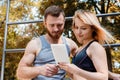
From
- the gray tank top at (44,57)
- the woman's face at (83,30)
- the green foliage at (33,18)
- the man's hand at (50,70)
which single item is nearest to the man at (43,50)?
the gray tank top at (44,57)

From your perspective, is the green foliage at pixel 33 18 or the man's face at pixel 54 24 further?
the green foliage at pixel 33 18

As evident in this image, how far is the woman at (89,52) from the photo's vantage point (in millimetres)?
1133

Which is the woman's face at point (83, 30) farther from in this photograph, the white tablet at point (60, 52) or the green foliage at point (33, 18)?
the green foliage at point (33, 18)

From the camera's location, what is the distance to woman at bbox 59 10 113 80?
1133 millimetres

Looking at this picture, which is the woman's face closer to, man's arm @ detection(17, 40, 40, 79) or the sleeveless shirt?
the sleeveless shirt

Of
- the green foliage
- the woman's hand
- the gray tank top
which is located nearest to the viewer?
the woman's hand

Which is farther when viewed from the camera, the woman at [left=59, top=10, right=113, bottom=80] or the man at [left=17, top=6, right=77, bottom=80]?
the man at [left=17, top=6, right=77, bottom=80]

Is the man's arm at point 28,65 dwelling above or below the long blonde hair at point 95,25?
below

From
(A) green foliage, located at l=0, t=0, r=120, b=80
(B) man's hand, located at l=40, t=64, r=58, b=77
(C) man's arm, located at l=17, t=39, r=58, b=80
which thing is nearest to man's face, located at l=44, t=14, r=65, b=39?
(C) man's arm, located at l=17, t=39, r=58, b=80

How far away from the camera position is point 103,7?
318cm

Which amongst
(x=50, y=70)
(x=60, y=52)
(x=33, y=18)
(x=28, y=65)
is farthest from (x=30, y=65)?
(x=33, y=18)

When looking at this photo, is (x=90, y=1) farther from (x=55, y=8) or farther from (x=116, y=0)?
(x=55, y=8)

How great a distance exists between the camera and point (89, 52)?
119 centimetres

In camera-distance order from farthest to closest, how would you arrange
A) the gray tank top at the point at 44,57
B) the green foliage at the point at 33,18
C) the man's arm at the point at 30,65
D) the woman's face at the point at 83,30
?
the green foliage at the point at 33,18 → the gray tank top at the point at 44,57 → the man's arm at the point at 30,65 → the woman's face at the point at 83,30
